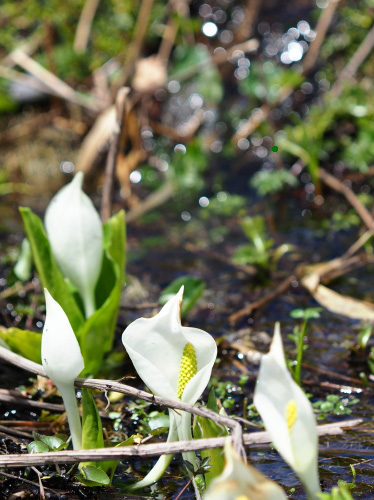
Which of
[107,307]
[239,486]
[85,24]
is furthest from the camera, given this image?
[85,24]

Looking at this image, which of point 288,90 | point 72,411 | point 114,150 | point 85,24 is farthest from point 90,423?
point 85,24

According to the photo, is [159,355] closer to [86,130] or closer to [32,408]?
[32,408]

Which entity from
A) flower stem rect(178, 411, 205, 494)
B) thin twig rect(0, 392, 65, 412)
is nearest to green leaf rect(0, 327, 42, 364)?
thin twig rect(0, 392, 65, 412)

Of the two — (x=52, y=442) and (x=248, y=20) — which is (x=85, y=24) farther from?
(x=52, y=442)

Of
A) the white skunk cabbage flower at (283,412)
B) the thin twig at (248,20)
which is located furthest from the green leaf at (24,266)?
the thin twig at (248,20)

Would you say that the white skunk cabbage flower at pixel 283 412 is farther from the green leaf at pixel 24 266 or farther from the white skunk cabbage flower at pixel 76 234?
the green leaf at pixel 24 266

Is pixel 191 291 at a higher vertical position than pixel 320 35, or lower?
lower

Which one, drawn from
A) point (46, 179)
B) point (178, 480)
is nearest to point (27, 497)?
point (178, 480)
